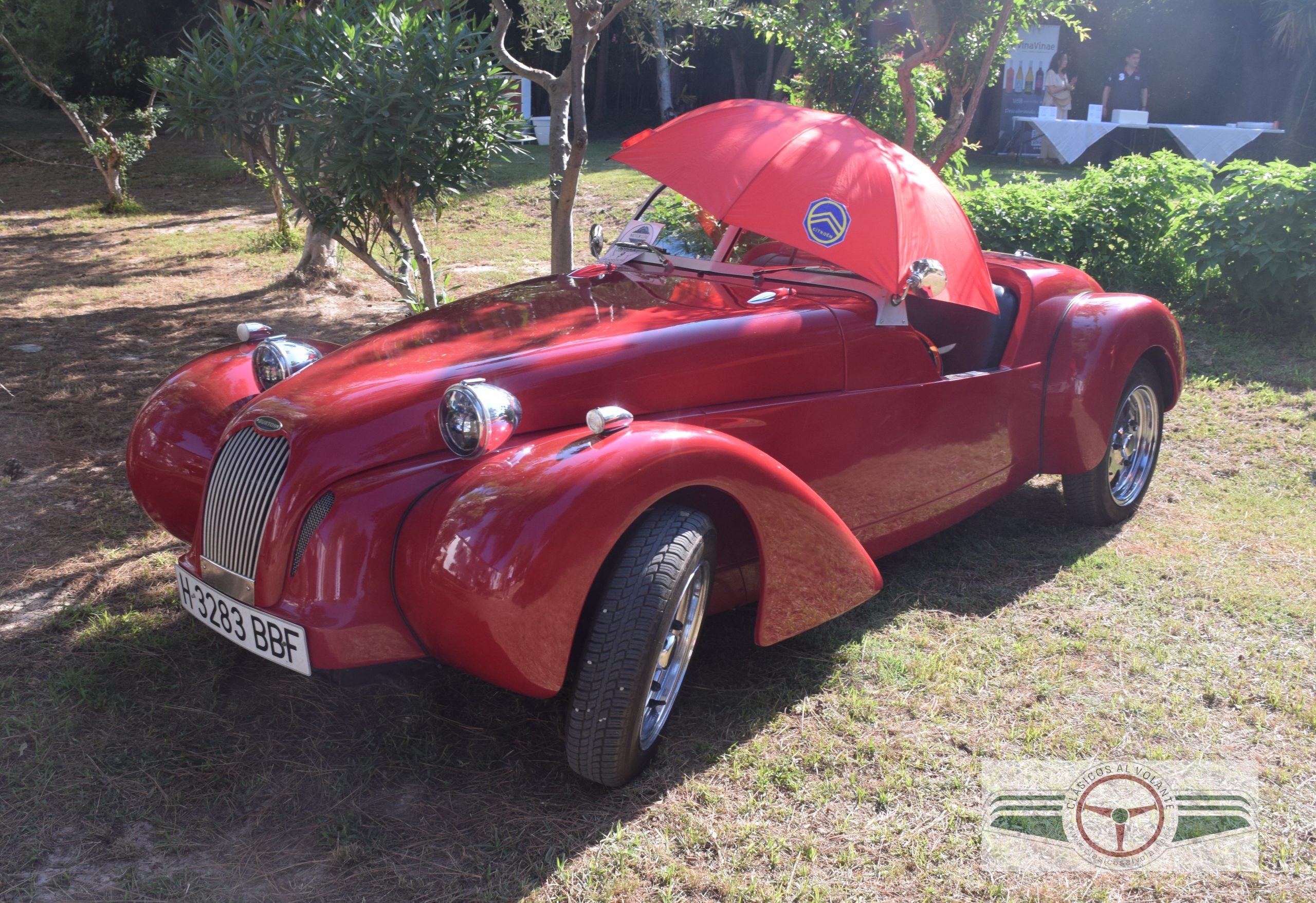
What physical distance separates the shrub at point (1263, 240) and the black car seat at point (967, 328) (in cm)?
422

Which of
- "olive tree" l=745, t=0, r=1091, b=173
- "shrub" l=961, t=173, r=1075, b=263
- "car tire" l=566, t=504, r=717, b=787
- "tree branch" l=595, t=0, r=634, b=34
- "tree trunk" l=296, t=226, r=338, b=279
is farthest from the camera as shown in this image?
"tree trunk" l=296, t=226, r=338, b=279

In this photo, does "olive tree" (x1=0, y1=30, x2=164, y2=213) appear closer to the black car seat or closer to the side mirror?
the black car seat

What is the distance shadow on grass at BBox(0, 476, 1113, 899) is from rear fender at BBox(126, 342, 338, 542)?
0.46 meters

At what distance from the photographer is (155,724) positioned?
2.84m

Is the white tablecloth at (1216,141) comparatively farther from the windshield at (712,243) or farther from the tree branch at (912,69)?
the windshield at (712,243)

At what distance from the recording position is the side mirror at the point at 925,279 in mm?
3307

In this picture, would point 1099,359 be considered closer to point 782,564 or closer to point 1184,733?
point 1184,733

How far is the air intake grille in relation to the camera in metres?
2.59

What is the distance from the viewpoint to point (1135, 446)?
4.55 meters

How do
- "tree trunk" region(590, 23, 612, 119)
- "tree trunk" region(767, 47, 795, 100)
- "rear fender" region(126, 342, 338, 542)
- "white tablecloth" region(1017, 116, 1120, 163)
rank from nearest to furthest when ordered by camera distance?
1. "rear fender" region(126, 342, 338, 542)
2. "white tablecloth" region(1017, 116, 1120, 163)
3. "tree trunk" region(767, 47, 795, 100)
4. "tree trunk" region(590, 23, 612, 119)

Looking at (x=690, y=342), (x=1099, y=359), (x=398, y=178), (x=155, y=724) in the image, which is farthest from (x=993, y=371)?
(x=155, y=724)

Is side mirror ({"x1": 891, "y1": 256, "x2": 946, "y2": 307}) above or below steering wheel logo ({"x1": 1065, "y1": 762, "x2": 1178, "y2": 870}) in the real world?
above

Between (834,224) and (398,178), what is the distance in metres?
2.17

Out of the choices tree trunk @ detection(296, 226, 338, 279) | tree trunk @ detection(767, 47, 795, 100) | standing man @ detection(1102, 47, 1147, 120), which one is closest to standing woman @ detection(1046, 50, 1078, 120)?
standing man @ detection(1102, 47, 1147, 120)
